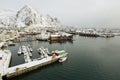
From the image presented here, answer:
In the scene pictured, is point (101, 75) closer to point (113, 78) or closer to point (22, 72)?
point (113, 78)

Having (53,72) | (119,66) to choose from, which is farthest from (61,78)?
(119,66)

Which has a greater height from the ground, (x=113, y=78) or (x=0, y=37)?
(x=0, y=37)

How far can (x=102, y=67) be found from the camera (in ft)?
136

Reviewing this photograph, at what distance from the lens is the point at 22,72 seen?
1462 inches

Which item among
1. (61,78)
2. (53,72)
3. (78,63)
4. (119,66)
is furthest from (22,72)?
(119,66)

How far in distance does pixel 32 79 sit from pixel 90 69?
1766 centimetres

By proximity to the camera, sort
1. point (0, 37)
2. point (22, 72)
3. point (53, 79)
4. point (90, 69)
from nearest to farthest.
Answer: point (53, 79) < point (22, 72) < point (90, 69) < point (0, 37)

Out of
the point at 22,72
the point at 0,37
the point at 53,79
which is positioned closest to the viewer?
the point at 53,79

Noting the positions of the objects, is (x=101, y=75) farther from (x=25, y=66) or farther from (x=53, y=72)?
(x=25, y=66)

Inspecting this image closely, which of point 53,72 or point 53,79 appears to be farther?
point 53,72

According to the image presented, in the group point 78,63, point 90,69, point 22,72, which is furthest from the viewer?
point 78,63

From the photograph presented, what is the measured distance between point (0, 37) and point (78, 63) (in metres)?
73.1

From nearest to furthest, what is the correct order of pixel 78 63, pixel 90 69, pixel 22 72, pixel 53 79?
pixel 53 79 < pixel 22 72 < pixel 90 69 < pixel 78 63

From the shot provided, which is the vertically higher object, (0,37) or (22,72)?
(0,37)
